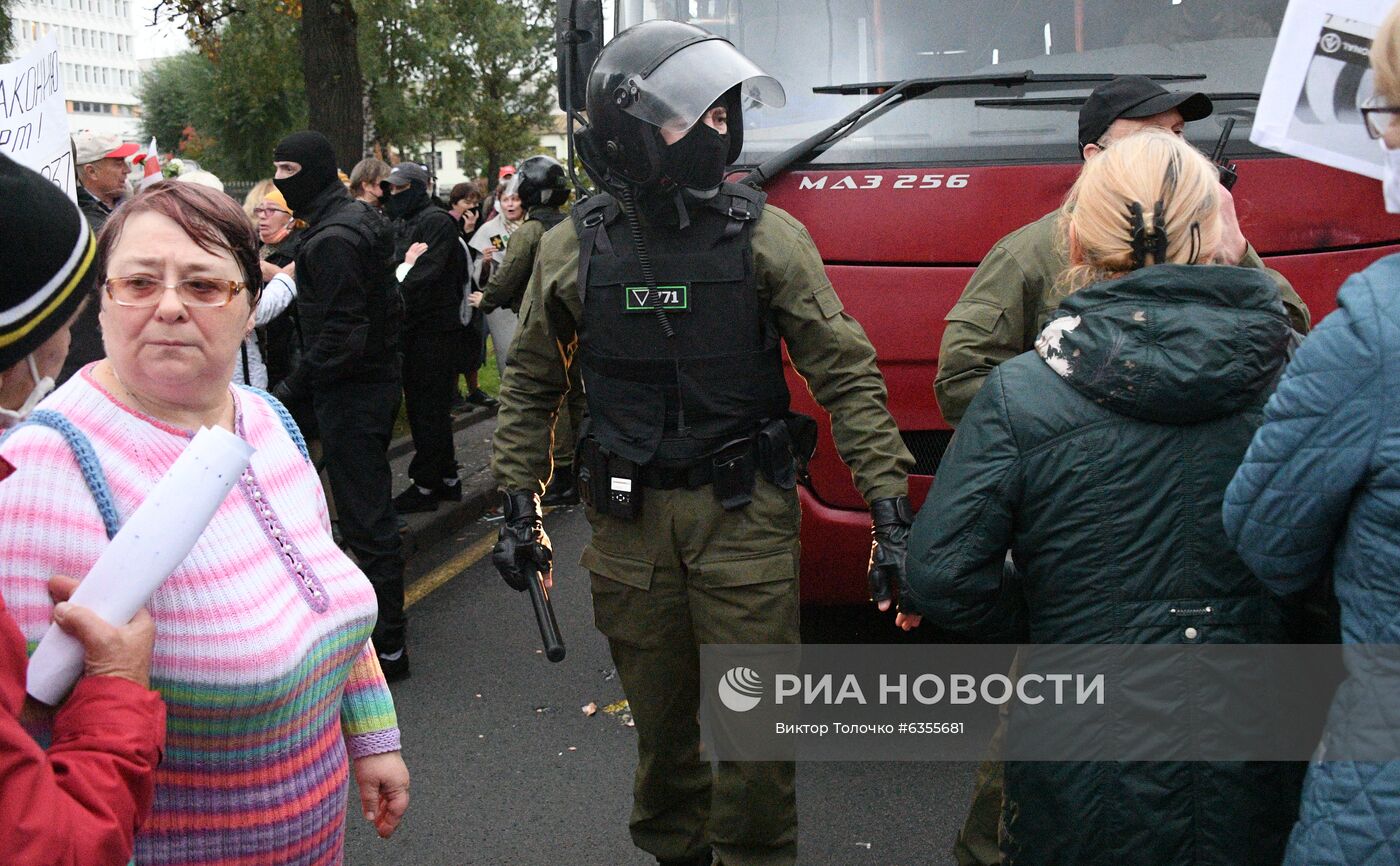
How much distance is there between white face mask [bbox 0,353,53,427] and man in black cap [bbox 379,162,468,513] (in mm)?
5650

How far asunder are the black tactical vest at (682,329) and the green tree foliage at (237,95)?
42.4 ft

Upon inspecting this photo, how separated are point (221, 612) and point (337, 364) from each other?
3123 millimetres

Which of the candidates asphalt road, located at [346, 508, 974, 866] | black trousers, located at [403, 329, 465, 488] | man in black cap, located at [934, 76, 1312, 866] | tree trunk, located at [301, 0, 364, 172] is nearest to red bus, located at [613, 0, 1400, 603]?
man in black cap, located at [934, 76, 1312, 866]

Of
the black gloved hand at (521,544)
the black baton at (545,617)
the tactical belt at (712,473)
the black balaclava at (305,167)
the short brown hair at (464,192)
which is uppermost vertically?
the black balaclava at (305,167)

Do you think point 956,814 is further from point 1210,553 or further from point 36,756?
point 36,756

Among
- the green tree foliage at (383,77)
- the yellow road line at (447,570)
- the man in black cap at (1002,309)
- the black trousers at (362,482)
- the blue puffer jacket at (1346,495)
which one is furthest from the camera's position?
the green tree foliage at (383,77)

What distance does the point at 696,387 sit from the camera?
3102 millimetres

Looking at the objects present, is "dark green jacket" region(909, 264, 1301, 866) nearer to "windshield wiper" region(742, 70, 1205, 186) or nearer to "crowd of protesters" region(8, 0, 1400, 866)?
"crowd of protesters" region(8, 0, 1400, 866)

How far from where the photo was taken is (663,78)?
10.1 ft

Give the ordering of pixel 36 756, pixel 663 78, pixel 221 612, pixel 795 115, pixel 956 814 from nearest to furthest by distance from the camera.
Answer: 1. pixel 36 756
2. pixel 221 612
3. pixel 663 78
4. pixel 956 814
5. pixel 795 115

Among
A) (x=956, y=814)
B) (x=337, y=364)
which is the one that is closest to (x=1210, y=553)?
(x=956, y=814)

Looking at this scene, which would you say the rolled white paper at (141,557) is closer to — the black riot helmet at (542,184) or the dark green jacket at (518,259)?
the dark green jacket at (518,259)

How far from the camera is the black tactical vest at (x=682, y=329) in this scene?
3.09 meters

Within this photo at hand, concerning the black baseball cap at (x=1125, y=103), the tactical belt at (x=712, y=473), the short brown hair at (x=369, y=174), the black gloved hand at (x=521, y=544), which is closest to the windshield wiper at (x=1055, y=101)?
the black baseball cap at (x=1125, y=103)
